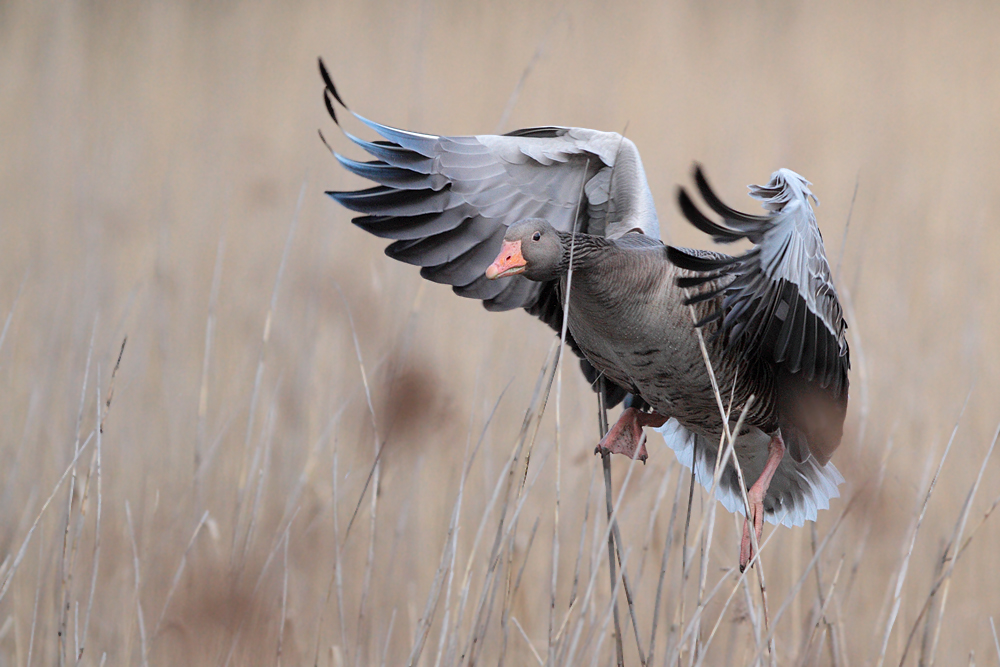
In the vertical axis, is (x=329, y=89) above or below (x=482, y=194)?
above

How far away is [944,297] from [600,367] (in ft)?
8.96

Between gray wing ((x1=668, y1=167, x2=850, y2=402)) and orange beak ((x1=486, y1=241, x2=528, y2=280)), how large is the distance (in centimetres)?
33

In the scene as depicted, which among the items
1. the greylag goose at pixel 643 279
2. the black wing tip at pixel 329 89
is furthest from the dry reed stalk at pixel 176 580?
the black wing tip at pixel 329 89

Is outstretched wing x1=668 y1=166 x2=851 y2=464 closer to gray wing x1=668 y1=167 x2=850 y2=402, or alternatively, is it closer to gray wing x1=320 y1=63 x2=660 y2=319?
gray wing x1=668 y1=167 x2=850 y2=402

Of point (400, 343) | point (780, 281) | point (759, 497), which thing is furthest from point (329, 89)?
point (759, 497)

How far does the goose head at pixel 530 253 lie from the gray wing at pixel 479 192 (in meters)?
0.43

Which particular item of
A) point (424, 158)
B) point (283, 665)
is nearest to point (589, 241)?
point (424, 158)

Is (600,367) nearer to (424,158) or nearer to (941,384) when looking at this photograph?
(424,158)

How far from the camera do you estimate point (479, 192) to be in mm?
2221

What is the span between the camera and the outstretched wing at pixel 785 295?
1573 millimetres

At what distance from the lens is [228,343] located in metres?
3.30

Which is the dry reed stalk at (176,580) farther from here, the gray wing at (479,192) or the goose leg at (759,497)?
the goose leg at (759,497)

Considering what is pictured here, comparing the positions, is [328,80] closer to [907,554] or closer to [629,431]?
[629,431]

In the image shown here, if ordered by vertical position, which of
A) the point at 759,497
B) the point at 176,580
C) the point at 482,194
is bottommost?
the point at 176,580
